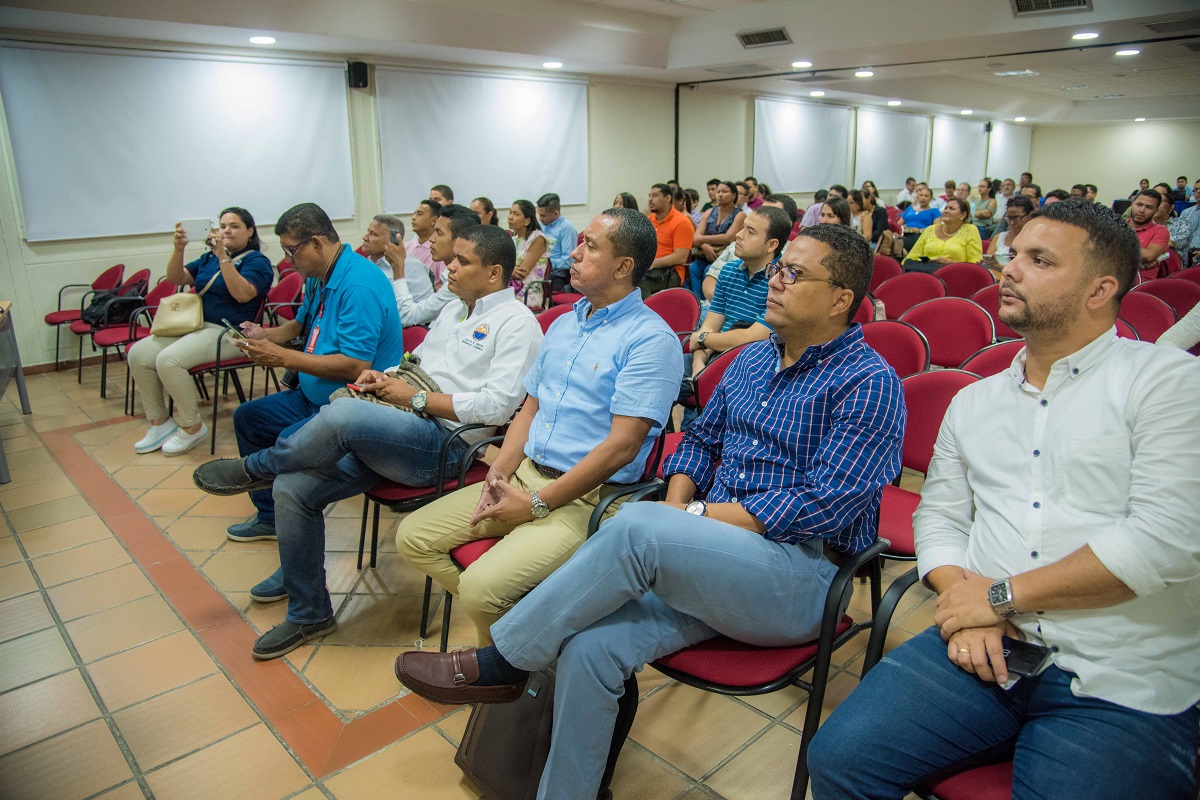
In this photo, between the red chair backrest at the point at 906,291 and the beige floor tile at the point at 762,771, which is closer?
the beige floor tile at the point at 762,771

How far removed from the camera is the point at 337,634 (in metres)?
2.57

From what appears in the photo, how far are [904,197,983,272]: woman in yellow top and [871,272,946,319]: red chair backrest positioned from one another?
1684 millimetres

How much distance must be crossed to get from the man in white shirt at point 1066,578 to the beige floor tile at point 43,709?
2115 mm

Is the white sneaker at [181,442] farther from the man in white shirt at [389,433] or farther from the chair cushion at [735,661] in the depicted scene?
the chair cushion at [735,661]

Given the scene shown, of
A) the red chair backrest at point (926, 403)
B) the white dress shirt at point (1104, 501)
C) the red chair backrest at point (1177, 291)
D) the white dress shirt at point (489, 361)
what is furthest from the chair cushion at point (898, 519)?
the red chair backrest at point (1177, 291)

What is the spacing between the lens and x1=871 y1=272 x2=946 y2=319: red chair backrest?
14.3 feet

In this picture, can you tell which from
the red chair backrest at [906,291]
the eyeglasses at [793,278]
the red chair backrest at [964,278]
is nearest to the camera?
the eyeglasses at [793,278]

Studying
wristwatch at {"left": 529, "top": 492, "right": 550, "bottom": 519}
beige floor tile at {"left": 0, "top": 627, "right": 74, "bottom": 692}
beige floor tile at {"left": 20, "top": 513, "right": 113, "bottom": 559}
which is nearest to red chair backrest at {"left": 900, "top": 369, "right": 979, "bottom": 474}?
wristwatch at {"left": 529, "top": 492, "right": 550, "bottom": 519}

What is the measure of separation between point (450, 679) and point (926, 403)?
152 centimetres

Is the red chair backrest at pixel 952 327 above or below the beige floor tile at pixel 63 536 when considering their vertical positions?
above

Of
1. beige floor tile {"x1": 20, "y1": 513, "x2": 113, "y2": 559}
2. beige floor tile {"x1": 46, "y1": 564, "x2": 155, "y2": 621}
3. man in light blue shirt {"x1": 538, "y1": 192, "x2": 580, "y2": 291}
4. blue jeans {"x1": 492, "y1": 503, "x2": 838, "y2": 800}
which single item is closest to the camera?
blue jeans {"x1": 492, "y1": 503, "x2": 838, "y2": 800}

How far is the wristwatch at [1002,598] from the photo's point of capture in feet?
4.27

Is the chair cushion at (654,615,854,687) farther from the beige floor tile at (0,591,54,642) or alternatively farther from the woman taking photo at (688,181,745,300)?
the woman taking photo at (688,181,745,300)

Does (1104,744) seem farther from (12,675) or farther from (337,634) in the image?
(12,675)
